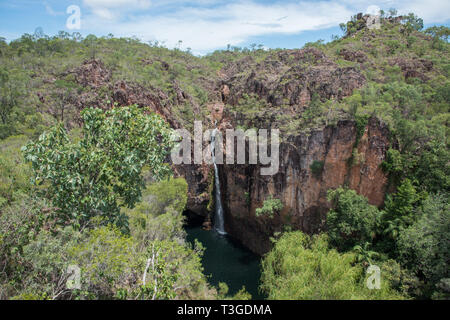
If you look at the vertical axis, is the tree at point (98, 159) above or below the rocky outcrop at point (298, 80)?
below

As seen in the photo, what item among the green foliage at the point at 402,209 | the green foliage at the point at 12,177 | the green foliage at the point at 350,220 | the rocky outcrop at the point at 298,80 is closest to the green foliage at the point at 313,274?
the green foliage at the point at 350,220

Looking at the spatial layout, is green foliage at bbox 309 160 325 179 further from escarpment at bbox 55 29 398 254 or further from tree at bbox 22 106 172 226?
tree at bbox 22 106 172 226

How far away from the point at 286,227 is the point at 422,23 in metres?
39.4

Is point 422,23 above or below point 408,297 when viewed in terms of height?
above

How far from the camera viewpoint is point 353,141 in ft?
63.2

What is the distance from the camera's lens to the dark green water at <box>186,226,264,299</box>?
1936 centimetres

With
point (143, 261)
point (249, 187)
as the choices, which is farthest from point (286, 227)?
point (143, 261)

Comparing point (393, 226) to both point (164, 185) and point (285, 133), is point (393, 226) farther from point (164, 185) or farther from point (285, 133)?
point (164, 185)

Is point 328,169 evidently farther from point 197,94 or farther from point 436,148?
point 197,94

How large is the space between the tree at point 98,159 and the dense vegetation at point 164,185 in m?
0.05

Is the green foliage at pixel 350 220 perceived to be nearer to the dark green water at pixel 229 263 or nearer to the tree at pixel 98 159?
the dark green water at pixel 229 263

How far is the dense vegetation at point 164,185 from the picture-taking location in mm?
8375

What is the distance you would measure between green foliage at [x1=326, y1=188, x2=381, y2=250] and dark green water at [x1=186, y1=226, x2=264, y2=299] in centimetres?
650
